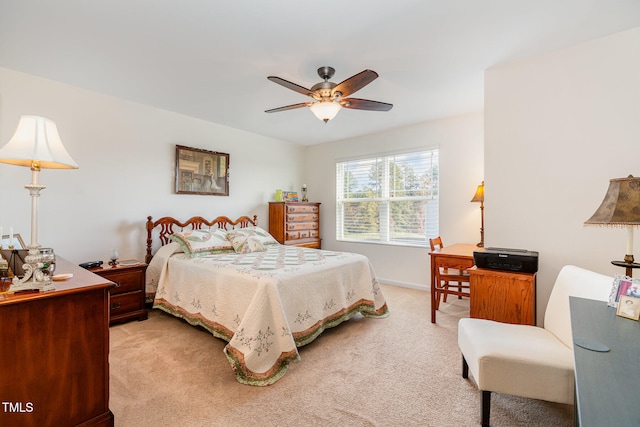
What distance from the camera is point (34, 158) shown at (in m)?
1.39

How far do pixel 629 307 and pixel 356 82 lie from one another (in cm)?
197

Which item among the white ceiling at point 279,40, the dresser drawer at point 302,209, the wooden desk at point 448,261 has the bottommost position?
the wooden desk at point 448,261

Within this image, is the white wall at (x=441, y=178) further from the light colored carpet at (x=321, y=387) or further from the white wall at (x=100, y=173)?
the white wall at (x=100, y=173)

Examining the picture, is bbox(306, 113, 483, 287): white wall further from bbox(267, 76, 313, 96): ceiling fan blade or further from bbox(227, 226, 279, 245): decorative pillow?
bbox(267, 76, 313, 96): ceiling fan blade

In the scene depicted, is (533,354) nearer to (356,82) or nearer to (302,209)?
(356,82)

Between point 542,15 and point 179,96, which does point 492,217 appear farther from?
point 179,96

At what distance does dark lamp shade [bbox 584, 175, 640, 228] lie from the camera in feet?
4.21

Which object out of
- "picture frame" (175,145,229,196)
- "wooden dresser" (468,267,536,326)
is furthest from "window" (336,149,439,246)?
"picture frame" (175,145,229,196)

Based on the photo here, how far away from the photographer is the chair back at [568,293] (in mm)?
1491

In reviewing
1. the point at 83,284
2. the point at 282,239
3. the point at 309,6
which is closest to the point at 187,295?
the point at 83,284

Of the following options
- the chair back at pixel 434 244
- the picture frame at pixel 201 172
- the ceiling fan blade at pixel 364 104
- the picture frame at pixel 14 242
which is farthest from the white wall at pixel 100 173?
the chair back at pixel 434 244

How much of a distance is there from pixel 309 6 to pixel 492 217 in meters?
2.28

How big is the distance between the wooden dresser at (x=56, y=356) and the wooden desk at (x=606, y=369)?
186 cm

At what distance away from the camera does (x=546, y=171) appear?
2350 millimetres
